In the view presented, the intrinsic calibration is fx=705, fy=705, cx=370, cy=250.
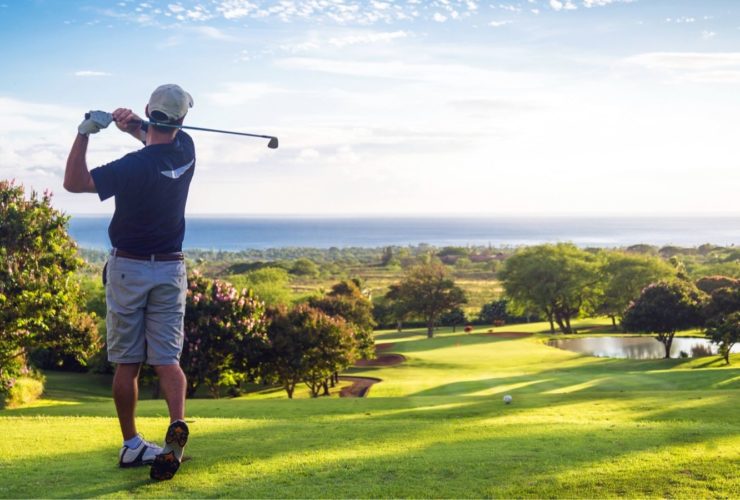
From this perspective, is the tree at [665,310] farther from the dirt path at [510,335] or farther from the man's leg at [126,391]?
the man's leg at [126,391]

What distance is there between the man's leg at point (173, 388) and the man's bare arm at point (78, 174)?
1.65m

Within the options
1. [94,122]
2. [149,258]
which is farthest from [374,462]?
[94,122]

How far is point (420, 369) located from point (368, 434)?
3813cm

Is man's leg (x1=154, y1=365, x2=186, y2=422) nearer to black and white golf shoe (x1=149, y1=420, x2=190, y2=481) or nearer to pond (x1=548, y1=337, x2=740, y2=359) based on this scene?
black and white golf shoe (x1=149, y1=420, x2=190, y2=481)

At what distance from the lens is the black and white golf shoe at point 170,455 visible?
584cm

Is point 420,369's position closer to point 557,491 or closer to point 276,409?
point 276,409

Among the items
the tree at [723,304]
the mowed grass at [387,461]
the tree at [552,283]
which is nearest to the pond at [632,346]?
the tree at [552,283]

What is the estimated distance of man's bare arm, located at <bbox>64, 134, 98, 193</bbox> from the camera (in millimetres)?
5634

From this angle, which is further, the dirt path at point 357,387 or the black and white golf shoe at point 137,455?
the dirt path at point 357,387

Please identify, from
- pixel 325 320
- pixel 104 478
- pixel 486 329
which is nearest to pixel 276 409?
pixel 104 478

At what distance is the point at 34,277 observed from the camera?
2177 centimetres

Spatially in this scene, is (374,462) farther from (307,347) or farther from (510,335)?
(510,335)

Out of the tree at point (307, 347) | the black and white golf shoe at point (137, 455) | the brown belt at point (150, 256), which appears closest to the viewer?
the brown belt at point (150, 256)

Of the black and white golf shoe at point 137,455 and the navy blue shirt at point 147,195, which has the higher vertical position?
the navy blue shirt at point 147,195
